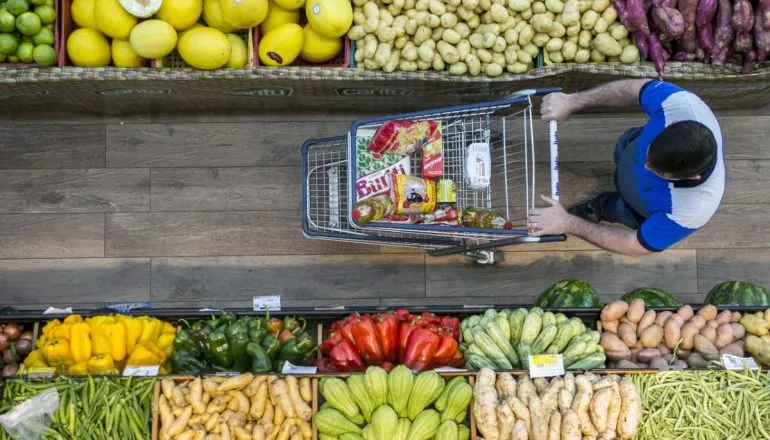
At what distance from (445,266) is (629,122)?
1448 mm

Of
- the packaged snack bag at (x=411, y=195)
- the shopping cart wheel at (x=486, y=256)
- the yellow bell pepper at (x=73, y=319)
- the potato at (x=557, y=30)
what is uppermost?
the potato at (x=557, y=30)

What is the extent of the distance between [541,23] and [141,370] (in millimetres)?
2374

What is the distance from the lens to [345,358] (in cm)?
250

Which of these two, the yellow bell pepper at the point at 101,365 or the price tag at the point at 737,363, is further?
the yellow bell pepper at the point at 101,365

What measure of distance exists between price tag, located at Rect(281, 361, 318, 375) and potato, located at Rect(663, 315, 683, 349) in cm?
146

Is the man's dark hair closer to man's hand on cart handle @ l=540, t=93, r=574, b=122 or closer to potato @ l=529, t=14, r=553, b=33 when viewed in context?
man's hand on cart handle @ l=540, t=93, r=574, b=122

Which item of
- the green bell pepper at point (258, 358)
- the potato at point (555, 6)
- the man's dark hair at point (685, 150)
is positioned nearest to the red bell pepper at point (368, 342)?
the green bell pepper at point (258, 358)

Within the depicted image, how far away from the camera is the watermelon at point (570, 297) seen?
10.1ft

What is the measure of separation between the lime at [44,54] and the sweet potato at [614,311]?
112 inches

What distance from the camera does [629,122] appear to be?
3.86m

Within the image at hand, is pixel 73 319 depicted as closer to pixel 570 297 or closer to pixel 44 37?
pixel 44 37

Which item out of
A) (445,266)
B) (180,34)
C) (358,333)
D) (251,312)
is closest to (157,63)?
(180,34)

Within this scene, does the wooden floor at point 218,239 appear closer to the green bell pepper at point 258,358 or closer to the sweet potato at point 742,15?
the sweet potato at point 742,15

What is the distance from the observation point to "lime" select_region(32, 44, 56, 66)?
119 inches
